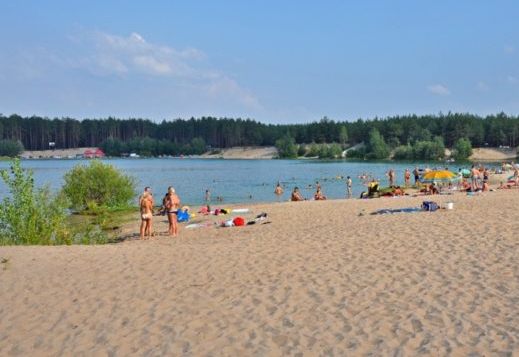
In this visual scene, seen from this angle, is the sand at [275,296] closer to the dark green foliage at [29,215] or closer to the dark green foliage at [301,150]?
the dark green foliage at [29,215]

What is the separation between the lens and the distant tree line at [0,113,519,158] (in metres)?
128

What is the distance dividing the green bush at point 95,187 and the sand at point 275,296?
18.3 m

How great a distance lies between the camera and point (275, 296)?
883cm

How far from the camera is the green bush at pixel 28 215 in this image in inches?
625

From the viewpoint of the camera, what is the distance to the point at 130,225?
81.7 ft

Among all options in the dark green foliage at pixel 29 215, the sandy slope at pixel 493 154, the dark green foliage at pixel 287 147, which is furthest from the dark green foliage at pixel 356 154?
the dark green foliage at pixel 29 215

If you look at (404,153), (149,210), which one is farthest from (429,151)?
(149,210)

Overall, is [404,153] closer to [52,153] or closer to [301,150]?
[301,150]

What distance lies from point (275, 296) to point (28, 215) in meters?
10.3

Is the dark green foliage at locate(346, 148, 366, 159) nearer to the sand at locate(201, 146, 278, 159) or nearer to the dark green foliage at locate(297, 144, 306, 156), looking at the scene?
the dark green foliage at locate(297, 144, 306, 156)

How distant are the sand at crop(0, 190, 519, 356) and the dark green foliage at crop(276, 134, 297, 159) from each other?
14174cm

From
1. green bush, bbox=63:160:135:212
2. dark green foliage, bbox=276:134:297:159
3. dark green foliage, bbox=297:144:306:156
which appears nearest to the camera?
green bush, bbox=63:160:135:212

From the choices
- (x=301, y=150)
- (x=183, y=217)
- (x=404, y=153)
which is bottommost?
(x=183, y=217)

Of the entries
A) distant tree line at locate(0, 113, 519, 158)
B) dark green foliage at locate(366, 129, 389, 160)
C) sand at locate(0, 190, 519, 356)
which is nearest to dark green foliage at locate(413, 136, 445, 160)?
distant tree line at locate(0, 113, 519, 158)
